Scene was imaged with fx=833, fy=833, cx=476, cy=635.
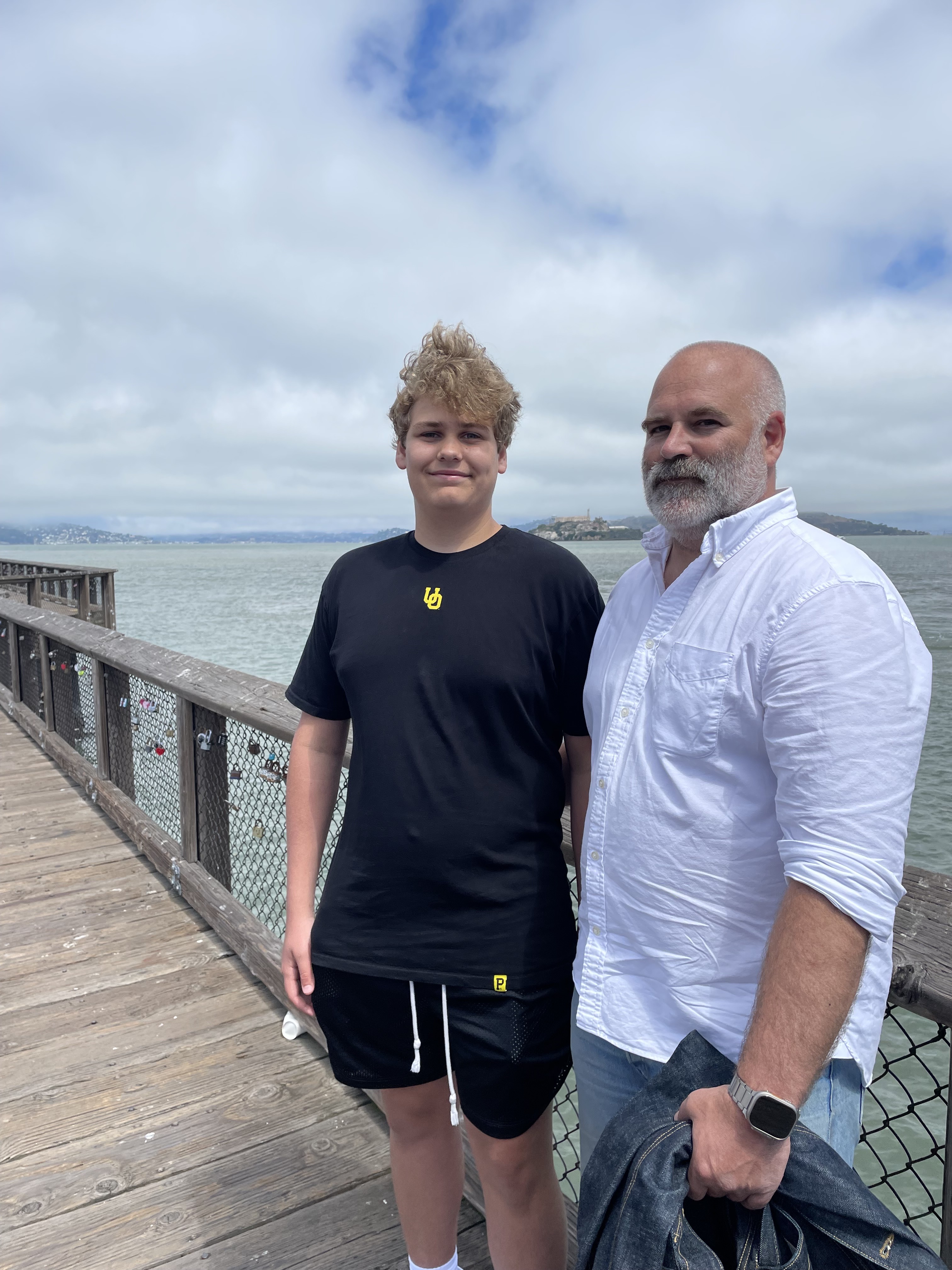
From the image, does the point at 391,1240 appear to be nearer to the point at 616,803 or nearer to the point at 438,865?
the point at 438,865

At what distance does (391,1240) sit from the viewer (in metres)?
2.01

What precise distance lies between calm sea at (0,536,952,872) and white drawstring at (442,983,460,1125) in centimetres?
209

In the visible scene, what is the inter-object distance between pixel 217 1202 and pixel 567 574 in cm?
183

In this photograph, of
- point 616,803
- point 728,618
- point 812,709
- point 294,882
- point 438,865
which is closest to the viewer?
point 812,709

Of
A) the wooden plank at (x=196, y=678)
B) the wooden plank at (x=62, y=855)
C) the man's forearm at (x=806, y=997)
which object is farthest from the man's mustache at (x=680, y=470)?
the wooden plank at (x=62, y=855)

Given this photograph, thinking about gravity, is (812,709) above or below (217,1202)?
above

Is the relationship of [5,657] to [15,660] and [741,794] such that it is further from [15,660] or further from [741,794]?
[741,794]

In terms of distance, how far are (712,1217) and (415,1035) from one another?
68cm

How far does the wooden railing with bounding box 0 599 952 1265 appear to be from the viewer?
50.9 inches

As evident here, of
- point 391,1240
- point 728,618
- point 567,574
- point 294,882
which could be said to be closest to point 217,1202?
point 391,1240

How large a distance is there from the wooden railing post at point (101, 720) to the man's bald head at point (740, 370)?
12.9ft

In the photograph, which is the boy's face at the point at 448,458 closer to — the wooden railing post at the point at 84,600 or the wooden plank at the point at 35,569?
the wooden railing post at the point at 84,600

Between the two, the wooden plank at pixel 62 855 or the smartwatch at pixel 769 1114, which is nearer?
the smartwatch at pixel 769 1114

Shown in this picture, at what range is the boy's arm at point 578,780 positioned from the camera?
1623 millimetres
